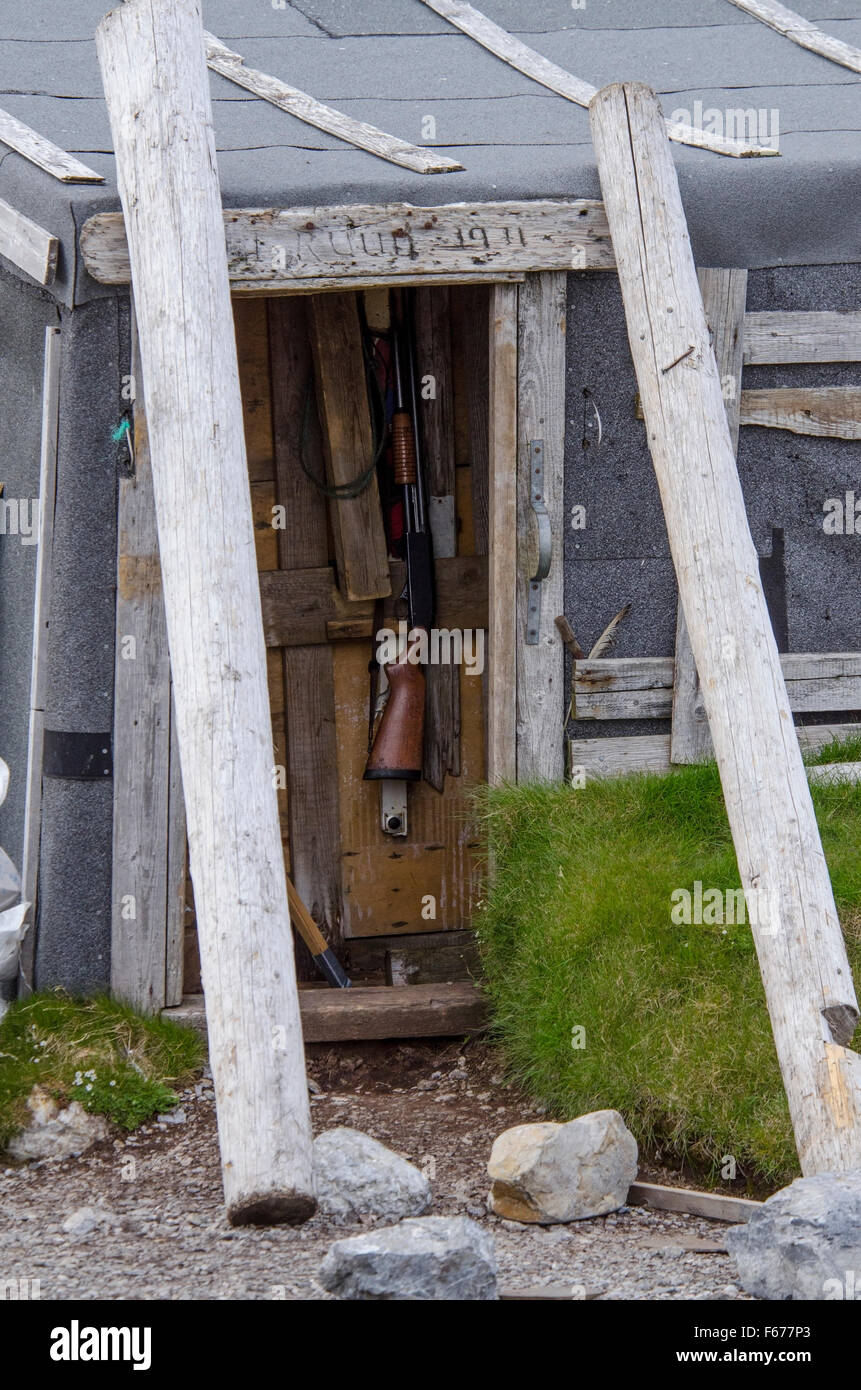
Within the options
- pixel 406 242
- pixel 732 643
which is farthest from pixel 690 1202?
pixel 406 242

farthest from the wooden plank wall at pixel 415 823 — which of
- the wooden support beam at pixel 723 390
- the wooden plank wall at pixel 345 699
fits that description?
the wooden support beam at pixel 723 390

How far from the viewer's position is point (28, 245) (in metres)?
4.20

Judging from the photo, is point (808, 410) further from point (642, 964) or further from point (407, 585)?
point (642, 964)

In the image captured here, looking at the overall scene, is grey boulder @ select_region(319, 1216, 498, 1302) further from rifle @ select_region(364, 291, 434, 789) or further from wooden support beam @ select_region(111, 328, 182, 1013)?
rifle @ select_region(364, 291, 434, 789)

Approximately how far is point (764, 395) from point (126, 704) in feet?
8.12

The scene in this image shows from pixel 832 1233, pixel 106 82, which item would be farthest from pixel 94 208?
pixel 832 1233

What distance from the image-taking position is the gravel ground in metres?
2.97

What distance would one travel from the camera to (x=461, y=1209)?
3.61m

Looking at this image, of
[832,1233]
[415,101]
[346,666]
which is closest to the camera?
[832,1233]

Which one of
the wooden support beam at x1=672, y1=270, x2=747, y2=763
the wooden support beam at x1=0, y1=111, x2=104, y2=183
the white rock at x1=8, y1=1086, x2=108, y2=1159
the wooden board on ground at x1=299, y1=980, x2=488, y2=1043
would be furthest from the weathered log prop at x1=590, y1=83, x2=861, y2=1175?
the white rock at x1=8, y1=1086, x2=108, y2=1159

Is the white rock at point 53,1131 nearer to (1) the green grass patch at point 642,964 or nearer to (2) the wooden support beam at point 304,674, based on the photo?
(1) the green grass patch at point 642,964

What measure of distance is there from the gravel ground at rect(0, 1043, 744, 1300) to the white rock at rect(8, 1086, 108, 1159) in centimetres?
4

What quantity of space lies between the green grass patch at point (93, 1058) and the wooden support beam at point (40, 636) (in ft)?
0.69

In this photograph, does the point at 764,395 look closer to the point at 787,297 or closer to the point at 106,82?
the point at 787,297
